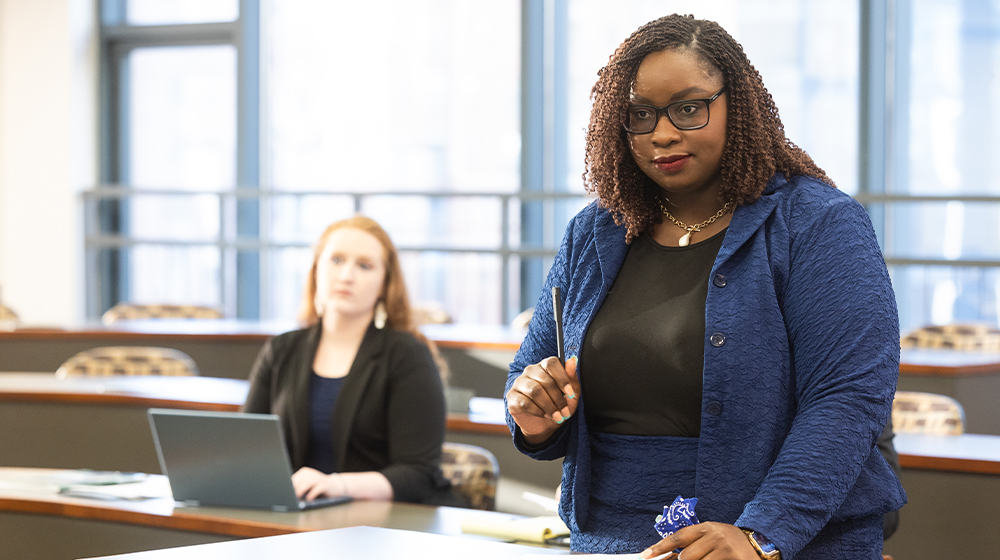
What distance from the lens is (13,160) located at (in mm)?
7746

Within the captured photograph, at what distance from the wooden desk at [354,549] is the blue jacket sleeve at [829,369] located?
13.9 inches

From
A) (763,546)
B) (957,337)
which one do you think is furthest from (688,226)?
(957,337)

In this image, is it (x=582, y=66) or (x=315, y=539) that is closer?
(x=315, y=539)

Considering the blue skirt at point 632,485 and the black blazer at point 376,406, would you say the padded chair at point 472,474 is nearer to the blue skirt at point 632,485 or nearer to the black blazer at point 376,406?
the black blazer at point 376,406

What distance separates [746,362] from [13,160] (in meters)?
7.66

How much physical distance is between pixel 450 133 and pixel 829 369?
628 cm

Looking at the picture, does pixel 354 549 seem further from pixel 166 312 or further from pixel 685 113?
pixel 166 312

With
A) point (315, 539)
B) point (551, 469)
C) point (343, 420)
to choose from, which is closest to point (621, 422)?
point (315, 539)

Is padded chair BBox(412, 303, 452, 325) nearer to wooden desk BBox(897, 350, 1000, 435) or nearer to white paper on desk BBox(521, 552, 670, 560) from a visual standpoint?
wooden desk BBox(897, 350, 1000, 435)

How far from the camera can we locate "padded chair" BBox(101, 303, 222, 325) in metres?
6.06

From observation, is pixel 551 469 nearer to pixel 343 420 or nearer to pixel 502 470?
pixel 502 470

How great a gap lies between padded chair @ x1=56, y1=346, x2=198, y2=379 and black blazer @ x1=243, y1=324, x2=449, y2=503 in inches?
56.9

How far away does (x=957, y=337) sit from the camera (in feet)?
15.9

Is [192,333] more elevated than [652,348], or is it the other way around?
[652,348]
